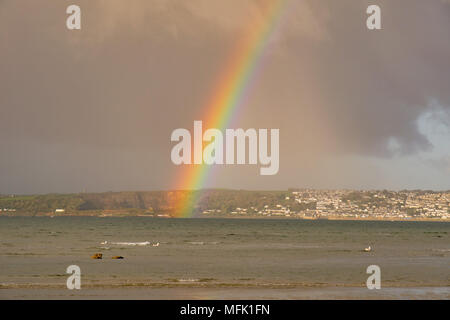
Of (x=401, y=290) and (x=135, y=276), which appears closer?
(x=401, y=290)

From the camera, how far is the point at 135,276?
4547cm
